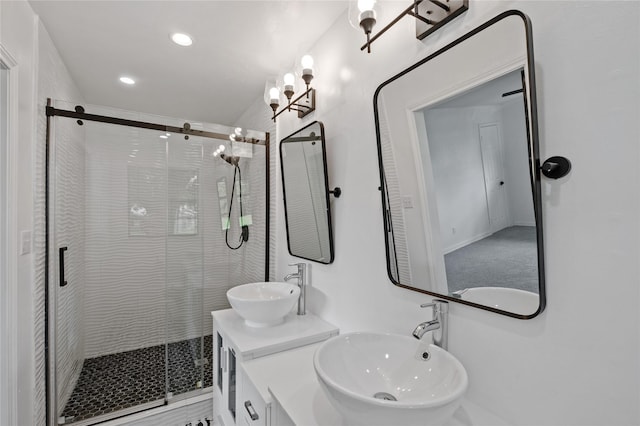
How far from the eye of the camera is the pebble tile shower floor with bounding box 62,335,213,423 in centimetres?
190

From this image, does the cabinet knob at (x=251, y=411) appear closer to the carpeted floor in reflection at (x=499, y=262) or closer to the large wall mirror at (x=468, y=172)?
the large wall mirror at (x=468, y=172)

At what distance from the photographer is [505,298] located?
0.86m

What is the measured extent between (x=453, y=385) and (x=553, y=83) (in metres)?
0.87

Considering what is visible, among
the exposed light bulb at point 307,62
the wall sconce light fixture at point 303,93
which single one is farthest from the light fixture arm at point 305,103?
the exposed light bulb at point 307,62

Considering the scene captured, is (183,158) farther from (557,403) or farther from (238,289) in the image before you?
(557,403)

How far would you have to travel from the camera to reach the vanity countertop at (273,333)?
1.36 meters

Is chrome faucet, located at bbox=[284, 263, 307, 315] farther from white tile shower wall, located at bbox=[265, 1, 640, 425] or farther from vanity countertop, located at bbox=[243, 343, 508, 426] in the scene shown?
white tile shower wall, located at bbox=[265, 1, 640, 425]

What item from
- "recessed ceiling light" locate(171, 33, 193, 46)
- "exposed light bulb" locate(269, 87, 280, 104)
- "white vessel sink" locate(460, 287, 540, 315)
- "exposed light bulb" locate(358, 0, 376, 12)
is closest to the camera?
"white vessel sink" locate(460, 287, 540, 315)

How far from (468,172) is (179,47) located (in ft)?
6.20

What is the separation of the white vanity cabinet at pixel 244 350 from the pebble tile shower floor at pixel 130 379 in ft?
1.18

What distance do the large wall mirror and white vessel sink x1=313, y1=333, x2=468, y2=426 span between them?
0.71 feet

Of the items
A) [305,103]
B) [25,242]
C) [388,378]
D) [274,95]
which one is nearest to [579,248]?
[388,378]

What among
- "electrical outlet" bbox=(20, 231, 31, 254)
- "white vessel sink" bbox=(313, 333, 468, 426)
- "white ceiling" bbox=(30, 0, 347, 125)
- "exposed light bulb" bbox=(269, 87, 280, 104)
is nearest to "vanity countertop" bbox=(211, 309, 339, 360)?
"white vessel sink" bbox=(313, 333, 468, 426)

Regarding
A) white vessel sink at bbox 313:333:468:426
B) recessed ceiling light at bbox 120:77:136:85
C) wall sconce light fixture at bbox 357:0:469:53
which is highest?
recessed ceiling light at bbox 120:77:136:85
